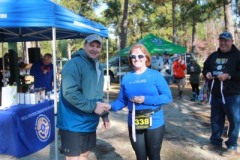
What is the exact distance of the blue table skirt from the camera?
4.75m

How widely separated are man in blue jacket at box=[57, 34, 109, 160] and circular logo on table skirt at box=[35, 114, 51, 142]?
7.98ft

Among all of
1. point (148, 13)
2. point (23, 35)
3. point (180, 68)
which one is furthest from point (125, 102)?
point (148, 13)

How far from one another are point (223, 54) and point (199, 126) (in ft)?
8.99

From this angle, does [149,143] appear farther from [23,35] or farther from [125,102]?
[23,35]

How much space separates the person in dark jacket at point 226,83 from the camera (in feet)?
16.2

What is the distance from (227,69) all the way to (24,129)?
126 inches

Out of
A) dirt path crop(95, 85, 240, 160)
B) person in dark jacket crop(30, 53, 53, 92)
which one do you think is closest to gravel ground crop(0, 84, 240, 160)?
dirt path crop(95, 85, 240, 160)

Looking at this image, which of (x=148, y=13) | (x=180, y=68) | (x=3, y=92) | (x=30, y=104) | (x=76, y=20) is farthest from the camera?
(x=148, y=13)

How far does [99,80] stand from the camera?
10.6ft

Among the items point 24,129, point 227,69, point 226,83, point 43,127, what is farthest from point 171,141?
point 24,129

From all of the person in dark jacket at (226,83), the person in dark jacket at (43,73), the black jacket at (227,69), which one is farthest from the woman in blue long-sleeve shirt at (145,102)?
the person in dark jacket at (43,73)

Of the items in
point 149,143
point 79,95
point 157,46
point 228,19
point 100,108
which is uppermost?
point 228,19

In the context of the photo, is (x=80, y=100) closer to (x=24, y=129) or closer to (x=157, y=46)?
(x=24, y=129)

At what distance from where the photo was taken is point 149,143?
10.8ft
